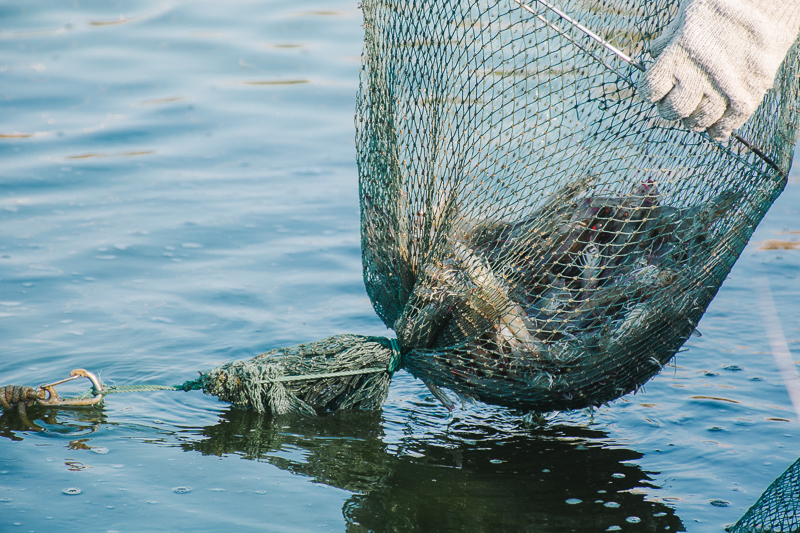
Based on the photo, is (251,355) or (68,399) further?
(251,355)

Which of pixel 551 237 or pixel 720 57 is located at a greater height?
pixel 720 57

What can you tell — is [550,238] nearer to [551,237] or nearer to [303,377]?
[551,237]

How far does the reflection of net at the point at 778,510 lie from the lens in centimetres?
311

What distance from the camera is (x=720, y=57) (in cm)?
300

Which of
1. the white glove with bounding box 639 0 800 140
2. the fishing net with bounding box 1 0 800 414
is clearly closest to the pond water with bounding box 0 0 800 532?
the fishing net with bounding box 1 0 800 414

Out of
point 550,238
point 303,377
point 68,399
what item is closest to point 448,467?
point 303,377

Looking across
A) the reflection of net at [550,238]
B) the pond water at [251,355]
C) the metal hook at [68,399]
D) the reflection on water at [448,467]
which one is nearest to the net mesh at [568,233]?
the reflection of net at [550,238]

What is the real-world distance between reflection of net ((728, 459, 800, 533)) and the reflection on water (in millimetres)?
320

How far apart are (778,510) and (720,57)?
5.09 ft

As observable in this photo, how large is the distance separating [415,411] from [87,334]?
181 centimetres

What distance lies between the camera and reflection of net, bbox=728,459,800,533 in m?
3.11

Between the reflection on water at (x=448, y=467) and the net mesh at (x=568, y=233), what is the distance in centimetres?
26

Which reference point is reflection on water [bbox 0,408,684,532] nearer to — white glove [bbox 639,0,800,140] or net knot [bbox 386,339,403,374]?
net knot [bbox 386,339,403,374]

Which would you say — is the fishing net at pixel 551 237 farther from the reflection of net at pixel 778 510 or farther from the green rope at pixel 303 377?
the reflection of net at pixel 778 510
